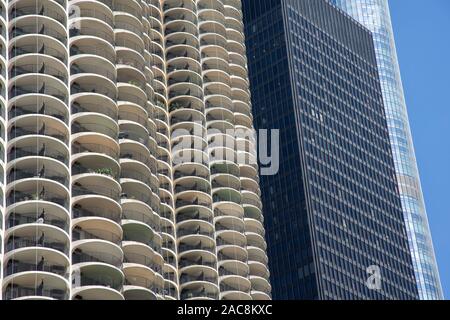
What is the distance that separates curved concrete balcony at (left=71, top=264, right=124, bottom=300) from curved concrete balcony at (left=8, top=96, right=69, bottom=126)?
1666cm

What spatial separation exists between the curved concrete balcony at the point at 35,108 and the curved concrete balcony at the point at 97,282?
656 inches

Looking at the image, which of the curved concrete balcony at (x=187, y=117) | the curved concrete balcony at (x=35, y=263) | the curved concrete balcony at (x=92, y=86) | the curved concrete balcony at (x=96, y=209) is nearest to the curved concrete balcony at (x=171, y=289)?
the curved concrete balcony at (x=96, y=209)

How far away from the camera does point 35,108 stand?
356ft

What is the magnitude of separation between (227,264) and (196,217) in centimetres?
686

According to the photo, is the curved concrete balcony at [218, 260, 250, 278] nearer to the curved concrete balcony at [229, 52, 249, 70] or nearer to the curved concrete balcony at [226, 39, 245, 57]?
the curved concrete balcony at [229, 52, 249, 70]

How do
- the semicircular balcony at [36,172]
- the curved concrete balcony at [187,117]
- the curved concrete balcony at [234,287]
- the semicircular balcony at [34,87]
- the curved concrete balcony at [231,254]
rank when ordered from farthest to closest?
the curved concrete balcony at [187,117]
the curved concrete balcony at [231,254]
the curved concrete balcony at [234,287]
the semicircular balcony at [34,87]
the semicircular balcony at [36,172]

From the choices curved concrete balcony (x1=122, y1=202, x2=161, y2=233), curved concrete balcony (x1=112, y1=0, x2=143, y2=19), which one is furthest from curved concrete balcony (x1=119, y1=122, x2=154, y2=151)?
curved concrete balcony (x1=112, y1=0, x2=143, y2=19)

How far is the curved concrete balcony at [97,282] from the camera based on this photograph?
324 ft

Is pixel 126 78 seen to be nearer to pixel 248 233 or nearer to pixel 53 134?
pixel 53 134

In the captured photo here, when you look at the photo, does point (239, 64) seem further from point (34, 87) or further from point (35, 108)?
point (35, 108)

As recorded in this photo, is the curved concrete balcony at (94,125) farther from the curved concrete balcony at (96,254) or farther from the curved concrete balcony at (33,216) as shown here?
the curved concrete balcony at (96,254)

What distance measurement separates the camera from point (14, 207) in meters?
100

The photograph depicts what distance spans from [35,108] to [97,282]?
62.5 ft
